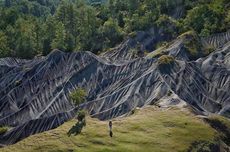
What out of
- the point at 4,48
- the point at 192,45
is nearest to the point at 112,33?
the point at 192,45

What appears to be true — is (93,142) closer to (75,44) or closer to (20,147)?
(20,147)

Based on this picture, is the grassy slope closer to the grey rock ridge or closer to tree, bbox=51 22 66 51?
the grey rock ridge

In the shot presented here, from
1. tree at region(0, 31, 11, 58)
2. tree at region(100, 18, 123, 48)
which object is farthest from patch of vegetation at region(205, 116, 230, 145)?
tree at region(0, 31, 11, 58)

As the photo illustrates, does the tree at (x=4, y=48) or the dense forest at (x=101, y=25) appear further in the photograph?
the dense forest at (x=101, y=25)

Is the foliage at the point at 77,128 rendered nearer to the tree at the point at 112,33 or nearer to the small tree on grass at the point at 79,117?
the small tree on grass at the point at 79,117

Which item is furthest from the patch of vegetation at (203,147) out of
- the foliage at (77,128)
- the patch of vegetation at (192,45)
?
the patch of vegetation at (192,45)
